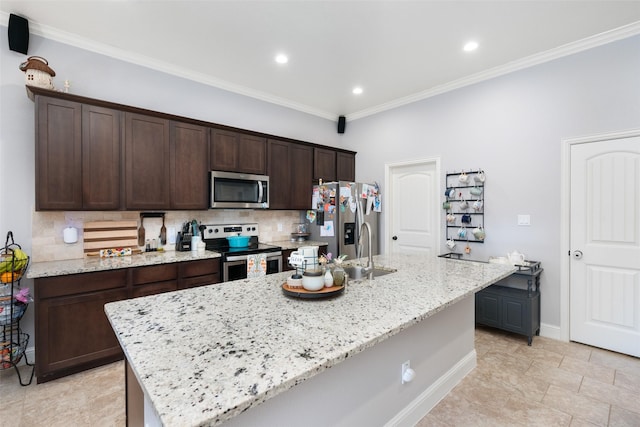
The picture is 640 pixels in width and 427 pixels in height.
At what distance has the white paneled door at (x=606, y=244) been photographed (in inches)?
106

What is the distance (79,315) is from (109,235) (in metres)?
0.82

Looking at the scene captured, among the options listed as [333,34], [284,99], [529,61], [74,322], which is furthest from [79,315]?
[529,61]

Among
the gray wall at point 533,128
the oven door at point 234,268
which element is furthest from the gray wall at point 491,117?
the oven door at point 234,268

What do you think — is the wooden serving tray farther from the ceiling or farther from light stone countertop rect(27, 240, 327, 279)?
the ceiling

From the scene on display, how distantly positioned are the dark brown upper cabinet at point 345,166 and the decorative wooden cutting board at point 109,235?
9.22 ft

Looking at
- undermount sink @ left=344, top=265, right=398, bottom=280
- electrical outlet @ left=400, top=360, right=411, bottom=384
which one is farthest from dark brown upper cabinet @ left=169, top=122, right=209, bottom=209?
electrical outlet @ left=400, top=360, right=411, bottom=384

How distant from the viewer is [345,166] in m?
4.80

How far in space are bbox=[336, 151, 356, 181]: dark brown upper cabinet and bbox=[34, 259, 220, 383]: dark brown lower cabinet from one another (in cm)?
283

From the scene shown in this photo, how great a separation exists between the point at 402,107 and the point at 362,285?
332cm

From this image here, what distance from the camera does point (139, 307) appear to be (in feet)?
4.66

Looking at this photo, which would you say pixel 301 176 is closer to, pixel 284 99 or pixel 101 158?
pixel 284 99

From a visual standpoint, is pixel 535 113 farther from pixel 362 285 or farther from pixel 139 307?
pixel 139 307

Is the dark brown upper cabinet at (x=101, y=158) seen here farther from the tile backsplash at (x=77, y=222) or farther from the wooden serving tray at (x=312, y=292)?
the wooden serving tray at (x=312, y=292)

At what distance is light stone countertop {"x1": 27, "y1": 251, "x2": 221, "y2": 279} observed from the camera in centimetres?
232
